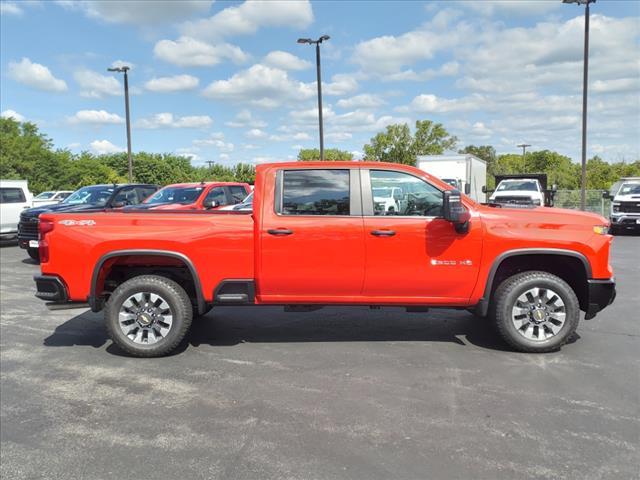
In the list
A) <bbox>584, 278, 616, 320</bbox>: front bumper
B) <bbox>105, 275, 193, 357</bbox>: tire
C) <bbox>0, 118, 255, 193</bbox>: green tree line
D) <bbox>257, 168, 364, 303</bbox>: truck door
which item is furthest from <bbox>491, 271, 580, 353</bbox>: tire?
<bbox>0, 118, 255, 193</bbox>: green tree line

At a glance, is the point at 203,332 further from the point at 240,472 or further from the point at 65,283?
the point at 240,472

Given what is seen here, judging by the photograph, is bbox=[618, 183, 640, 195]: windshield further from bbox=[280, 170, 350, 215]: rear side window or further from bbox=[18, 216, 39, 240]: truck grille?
bbox=[18, 216, 39, 240]: truck grille

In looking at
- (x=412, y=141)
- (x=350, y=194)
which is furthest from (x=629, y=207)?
(x=412, y=141)

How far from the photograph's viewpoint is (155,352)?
5039 mm

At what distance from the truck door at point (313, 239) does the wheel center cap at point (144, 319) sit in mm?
1103

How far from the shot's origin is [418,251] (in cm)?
490

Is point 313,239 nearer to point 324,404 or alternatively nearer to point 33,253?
point 324,404

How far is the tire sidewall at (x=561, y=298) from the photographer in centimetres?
493

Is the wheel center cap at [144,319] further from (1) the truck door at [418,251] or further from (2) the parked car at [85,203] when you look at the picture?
(2) the parked car at [85,203]

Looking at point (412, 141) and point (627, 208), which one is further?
point (412, 141)

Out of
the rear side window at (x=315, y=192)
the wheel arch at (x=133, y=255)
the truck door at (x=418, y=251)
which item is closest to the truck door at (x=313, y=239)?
the rear side window at (x=315, y=192)

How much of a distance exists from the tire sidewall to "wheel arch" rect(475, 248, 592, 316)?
178mm

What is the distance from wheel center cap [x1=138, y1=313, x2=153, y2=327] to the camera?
16.6 feet

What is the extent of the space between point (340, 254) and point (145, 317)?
1996 mm
